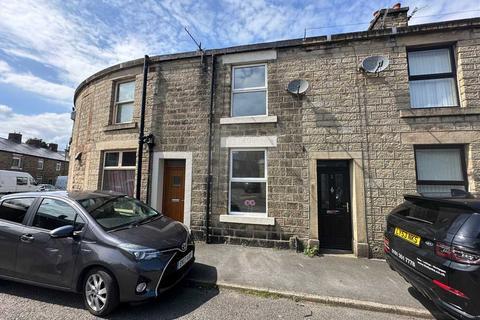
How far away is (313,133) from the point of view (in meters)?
6.26

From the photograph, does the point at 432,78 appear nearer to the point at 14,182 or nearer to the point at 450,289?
the point at 450,289

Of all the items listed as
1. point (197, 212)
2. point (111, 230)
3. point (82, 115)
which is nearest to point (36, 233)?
point (111, 230)

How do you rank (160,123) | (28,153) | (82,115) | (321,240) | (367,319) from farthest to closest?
(28,153)
(82,115)
(160,123)
(321,240)
(367,319)

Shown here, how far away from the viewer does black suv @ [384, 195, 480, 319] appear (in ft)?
8.49

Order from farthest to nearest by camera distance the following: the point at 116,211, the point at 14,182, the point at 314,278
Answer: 1. the point at 14,182
2. the point at 314,278
3. the point at 116,211

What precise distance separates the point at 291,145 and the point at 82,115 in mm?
8525

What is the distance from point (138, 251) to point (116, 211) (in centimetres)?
124

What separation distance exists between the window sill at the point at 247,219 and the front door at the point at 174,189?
152 cm

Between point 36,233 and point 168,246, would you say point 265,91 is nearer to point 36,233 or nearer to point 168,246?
point 168,246

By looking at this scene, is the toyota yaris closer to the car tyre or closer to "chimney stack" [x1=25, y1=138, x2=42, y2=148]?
the car tyre

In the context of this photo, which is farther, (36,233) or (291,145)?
(291,145)

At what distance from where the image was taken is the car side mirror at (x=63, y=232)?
11.0ft

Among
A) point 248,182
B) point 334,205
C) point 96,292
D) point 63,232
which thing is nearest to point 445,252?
point 334,205

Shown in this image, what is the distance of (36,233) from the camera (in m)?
3.66
